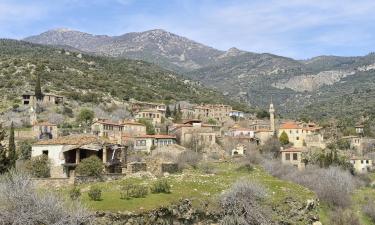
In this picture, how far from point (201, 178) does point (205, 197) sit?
256 inches

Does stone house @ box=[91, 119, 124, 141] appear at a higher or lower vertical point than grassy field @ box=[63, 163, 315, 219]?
higher

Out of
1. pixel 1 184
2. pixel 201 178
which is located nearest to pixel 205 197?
pixel 201 178

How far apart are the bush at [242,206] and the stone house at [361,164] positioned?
45.1 metres

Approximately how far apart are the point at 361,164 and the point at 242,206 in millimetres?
50064

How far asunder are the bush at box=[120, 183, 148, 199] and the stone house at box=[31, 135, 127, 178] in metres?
10.9

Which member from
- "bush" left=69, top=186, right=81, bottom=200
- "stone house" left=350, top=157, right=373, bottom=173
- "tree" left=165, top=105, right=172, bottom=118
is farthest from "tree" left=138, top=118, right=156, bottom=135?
"bush" left=69, top=186, right=81, bottom=200

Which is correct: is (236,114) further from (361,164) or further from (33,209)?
(33,209)

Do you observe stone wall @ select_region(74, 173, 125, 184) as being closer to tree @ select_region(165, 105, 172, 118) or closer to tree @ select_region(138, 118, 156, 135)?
tree @ select_region(138, 118, 156, 135)

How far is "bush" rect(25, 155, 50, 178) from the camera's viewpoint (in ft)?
126

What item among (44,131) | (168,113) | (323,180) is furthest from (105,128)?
(323,180)

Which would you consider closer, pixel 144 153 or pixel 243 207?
pixel 243 207

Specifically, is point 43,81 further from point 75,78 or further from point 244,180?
point 244,180

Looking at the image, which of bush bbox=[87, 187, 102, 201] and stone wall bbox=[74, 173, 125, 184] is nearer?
bush bbox=[87, 187, 102, 201]

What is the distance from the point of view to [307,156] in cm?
7550
